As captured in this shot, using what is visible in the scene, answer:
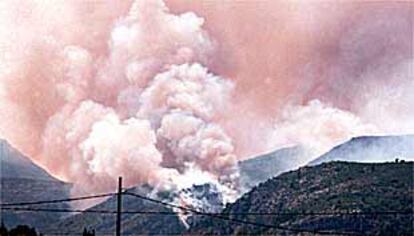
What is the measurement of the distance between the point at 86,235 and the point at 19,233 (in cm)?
1884

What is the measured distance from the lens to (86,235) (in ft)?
514

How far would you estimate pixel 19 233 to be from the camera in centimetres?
16612
